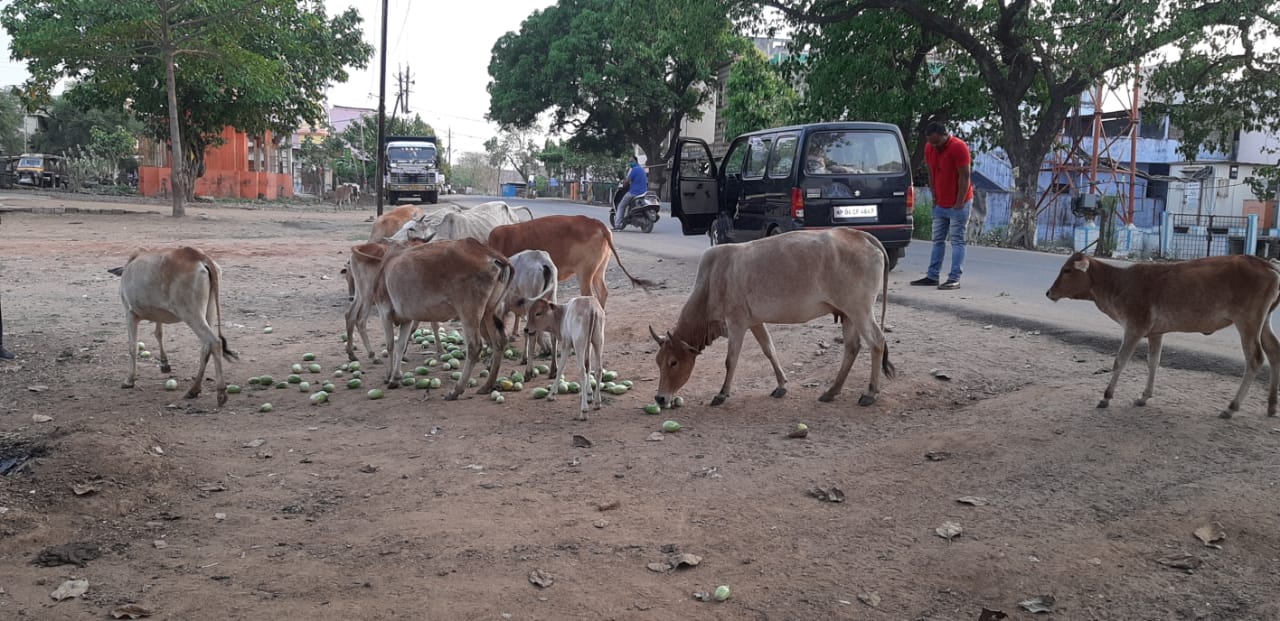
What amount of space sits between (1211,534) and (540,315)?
14.9ft

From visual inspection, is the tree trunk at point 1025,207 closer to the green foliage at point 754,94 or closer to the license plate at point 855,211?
the license plate at point 855,211

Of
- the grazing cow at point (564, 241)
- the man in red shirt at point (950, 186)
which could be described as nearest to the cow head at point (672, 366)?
the grazing cow at point (564, 241)

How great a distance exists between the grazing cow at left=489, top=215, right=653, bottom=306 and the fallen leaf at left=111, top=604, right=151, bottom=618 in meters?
5.86

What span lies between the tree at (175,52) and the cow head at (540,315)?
2154 cm

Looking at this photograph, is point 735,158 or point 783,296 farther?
point 735,158

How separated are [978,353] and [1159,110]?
18.9 metres

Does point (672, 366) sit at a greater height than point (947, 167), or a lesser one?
lesser

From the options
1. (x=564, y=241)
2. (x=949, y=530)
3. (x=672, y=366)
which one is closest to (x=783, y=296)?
(x=672, y=366)

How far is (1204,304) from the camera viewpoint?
5668 mm

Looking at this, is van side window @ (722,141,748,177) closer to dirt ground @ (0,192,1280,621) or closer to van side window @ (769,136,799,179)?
van side window @ (769,136,799,179)

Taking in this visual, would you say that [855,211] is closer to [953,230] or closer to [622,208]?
[953,230]

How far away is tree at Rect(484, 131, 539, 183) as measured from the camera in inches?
3841

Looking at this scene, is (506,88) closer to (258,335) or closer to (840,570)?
(258,335)

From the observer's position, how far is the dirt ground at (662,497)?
12.6 feet
